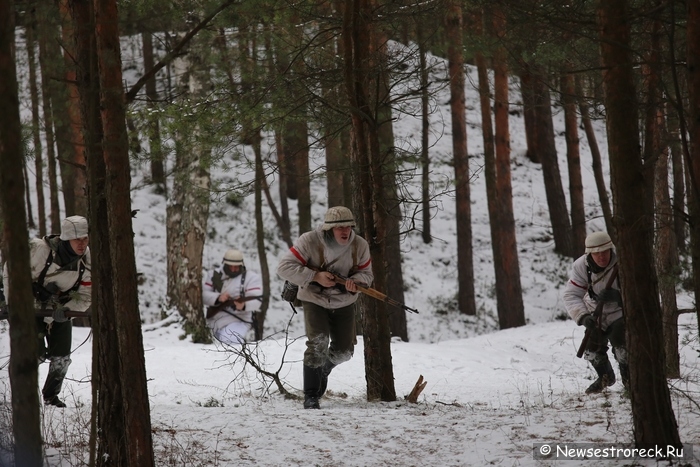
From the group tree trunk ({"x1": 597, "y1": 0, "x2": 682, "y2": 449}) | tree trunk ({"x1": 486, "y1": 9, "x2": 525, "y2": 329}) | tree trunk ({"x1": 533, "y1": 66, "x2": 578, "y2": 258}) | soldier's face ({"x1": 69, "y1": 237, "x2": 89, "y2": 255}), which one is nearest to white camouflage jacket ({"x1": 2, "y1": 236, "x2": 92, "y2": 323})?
soldier's face ({"x1": 69, "y1": 237, "x2": 89, "y2": 255})

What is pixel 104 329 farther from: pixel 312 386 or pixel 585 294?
pixel 585 294

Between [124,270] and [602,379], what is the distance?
5845 millimetres

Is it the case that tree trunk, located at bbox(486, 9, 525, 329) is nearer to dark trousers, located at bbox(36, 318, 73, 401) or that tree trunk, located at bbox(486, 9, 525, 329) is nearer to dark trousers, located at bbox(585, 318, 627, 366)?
dark trousers, located at bbox(585, 318, 627, 366)

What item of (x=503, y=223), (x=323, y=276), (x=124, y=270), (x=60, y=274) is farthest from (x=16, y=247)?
(x=503, y=223)

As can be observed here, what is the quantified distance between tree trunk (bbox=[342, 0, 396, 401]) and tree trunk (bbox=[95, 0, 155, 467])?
3.25 metres

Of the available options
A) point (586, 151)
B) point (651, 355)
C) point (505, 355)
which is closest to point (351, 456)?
point (651, 355)

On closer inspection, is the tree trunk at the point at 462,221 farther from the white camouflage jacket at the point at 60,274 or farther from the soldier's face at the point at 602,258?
the white camouflage jacket at the point at 60,274

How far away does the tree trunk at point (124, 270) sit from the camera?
14.6 ft

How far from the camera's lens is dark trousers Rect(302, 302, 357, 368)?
7.31 metres

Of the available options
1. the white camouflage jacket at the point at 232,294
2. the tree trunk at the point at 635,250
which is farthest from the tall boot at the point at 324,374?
the white camouflage jacket at the point at 232,294

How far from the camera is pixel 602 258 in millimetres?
7883

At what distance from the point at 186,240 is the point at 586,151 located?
21312 mm

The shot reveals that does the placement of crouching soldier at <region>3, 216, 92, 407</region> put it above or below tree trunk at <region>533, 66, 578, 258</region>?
below

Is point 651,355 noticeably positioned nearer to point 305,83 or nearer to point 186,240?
point 305,83
